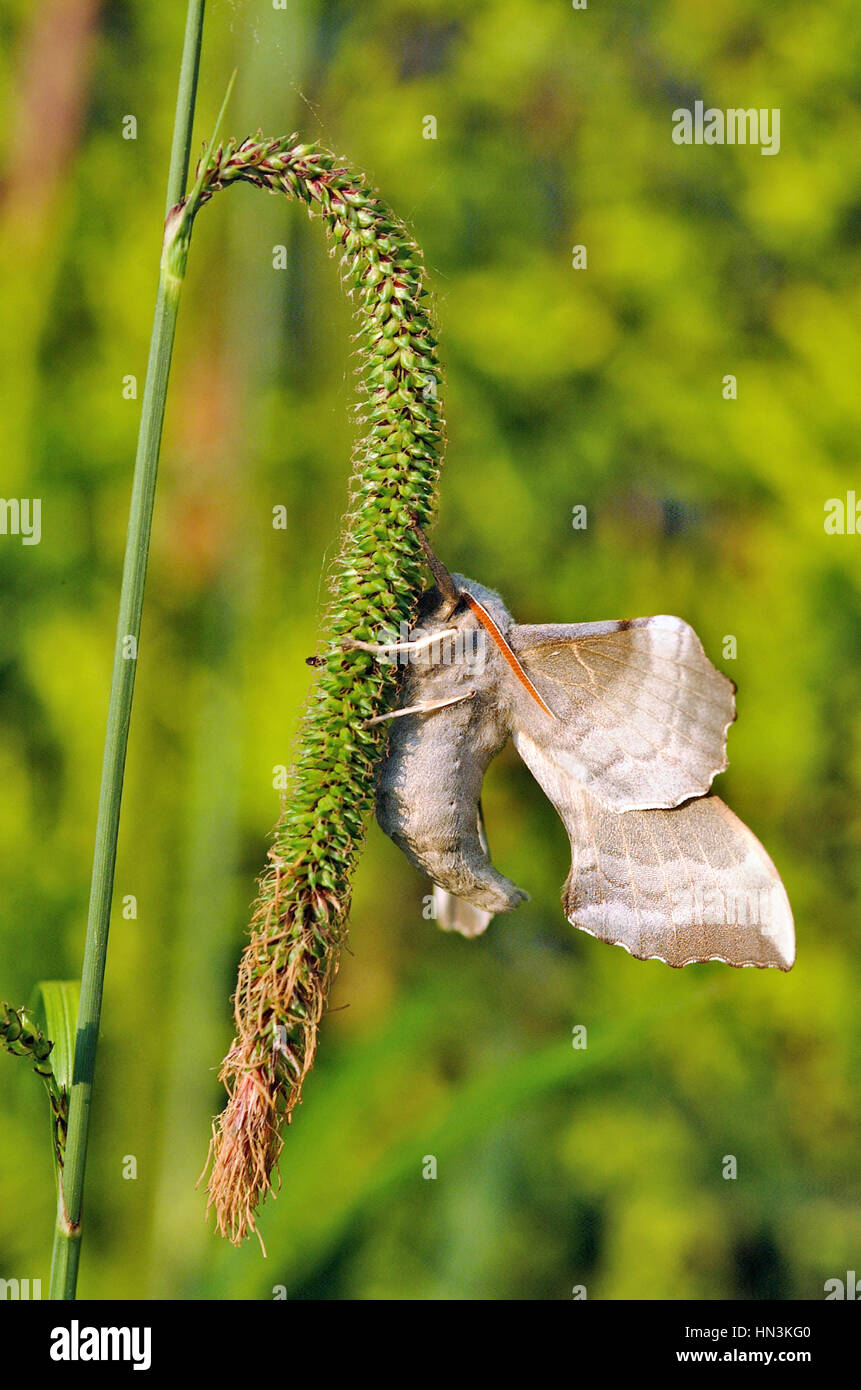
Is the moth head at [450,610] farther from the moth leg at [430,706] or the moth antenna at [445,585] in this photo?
the moth leg at [430,706]

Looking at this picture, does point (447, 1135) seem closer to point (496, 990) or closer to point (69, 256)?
point (496, 990)

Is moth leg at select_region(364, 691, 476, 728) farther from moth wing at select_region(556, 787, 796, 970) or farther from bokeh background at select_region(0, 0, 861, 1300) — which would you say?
bokeh background at select_region(0, 0, 861, 1300)

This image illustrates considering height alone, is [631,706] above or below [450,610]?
below

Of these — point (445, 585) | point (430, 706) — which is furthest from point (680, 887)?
point (445, 585)

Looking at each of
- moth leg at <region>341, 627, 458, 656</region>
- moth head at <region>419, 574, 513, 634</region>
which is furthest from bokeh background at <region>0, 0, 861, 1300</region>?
moth leg at <region>341, 627, 458, 656</region>

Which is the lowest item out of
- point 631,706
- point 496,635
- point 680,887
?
point 680,887

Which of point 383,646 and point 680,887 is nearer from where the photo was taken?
point 383,646

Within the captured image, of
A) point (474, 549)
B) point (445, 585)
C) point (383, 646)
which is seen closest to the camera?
point (383, 646)

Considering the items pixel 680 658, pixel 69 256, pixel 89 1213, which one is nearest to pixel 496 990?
pixel 89 1213

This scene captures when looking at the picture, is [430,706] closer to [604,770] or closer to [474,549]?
[604,770]
